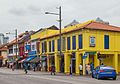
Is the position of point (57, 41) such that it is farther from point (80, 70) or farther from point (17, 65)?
point (17, 65)

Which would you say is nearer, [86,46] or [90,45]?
[86,46]

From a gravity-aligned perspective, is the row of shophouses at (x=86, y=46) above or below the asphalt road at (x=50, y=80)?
above

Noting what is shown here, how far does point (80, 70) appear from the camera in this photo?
51.1m

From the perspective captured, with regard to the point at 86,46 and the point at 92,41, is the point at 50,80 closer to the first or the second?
the point at 86,46

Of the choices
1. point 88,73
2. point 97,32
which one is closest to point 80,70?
point 88,73

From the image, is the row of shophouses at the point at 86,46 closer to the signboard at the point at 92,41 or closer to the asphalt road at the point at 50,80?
the signboard at the point at 92,41

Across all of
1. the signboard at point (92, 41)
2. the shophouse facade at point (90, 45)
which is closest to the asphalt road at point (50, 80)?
the shophouse facade at point (90, 45)

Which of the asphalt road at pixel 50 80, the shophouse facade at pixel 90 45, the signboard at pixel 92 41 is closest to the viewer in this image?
Result: the asphalt road at pixel 50 80

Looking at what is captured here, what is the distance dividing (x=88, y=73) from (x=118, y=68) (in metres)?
7.92

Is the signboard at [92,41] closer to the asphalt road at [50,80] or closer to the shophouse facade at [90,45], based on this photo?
the shophouse facade at [90,45]

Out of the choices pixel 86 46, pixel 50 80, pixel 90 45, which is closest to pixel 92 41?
pixel 90 45

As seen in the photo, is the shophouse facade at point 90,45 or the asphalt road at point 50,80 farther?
the shophouse facade at point 90,45

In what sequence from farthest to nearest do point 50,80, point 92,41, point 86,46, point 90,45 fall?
1. point 92,41
2. point 90,45
3. point 86,46
4. point 50,80

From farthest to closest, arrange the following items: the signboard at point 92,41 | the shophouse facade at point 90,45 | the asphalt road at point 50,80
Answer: the signboard at point 92,41 < the shophouse facade at point 90,45 < the asphalt road at point 50,80
